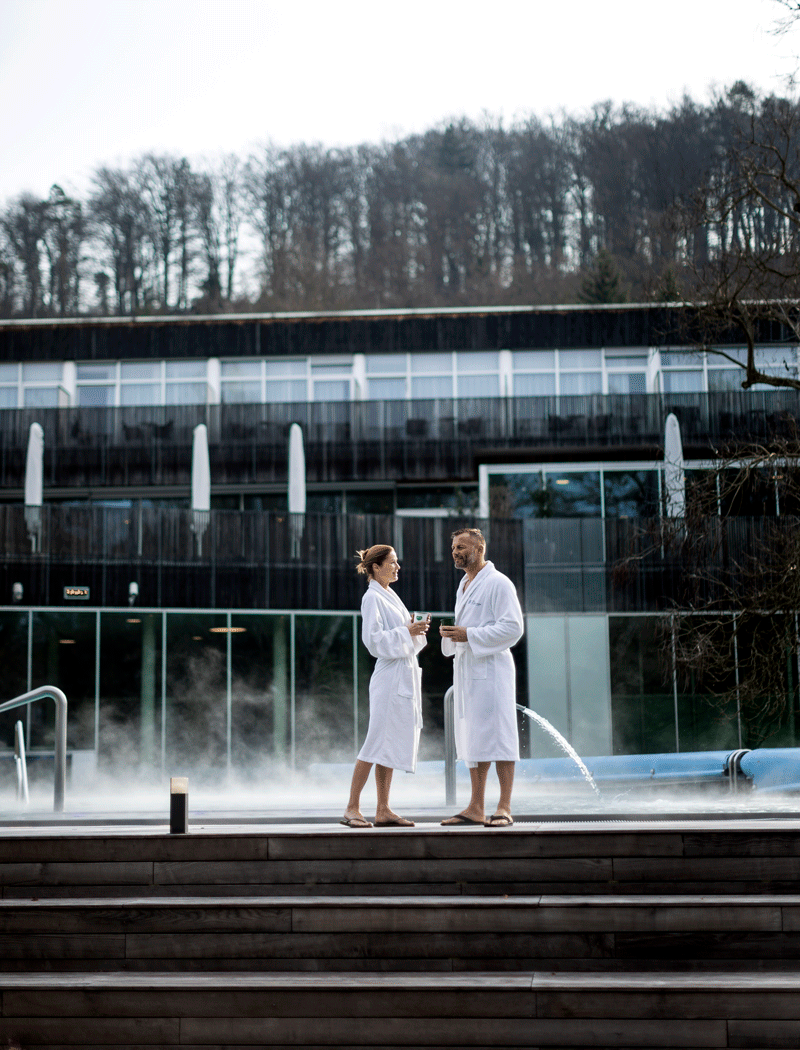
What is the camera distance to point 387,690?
7.59 m

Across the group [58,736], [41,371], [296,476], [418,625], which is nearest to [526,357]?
[296,476]

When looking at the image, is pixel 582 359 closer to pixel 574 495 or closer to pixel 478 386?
pixel 478 386

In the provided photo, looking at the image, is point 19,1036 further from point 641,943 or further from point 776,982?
point 776,982

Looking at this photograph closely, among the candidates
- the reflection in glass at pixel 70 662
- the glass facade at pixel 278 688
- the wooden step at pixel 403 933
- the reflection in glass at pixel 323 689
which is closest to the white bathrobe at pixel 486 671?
the wooden step at pixel 403 933

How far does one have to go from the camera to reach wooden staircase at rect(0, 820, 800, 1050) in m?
5.34

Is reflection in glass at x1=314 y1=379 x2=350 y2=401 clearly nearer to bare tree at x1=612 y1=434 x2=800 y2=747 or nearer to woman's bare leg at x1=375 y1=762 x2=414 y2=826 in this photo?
bare tree at x1=612 y1=434 x2=800 y2=747

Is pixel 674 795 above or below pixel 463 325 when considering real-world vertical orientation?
below

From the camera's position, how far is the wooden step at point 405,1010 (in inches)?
205

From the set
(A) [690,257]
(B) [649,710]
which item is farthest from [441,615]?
(A) [690,257]

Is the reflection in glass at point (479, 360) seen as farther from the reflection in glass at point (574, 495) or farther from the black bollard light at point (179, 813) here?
the black bollard light at point (179, 813)

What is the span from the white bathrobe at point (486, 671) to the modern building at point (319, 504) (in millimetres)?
10151

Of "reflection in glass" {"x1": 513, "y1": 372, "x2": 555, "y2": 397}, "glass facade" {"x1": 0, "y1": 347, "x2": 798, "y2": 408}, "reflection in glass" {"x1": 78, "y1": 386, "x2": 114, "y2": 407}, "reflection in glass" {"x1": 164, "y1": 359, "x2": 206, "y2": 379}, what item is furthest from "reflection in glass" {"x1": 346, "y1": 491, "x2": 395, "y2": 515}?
"reflection in glass" {"x1": 78, "y1": 386, "x2": 114, "y2": 407}

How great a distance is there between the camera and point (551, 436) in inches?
1164

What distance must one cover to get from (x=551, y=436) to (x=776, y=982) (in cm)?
2470
